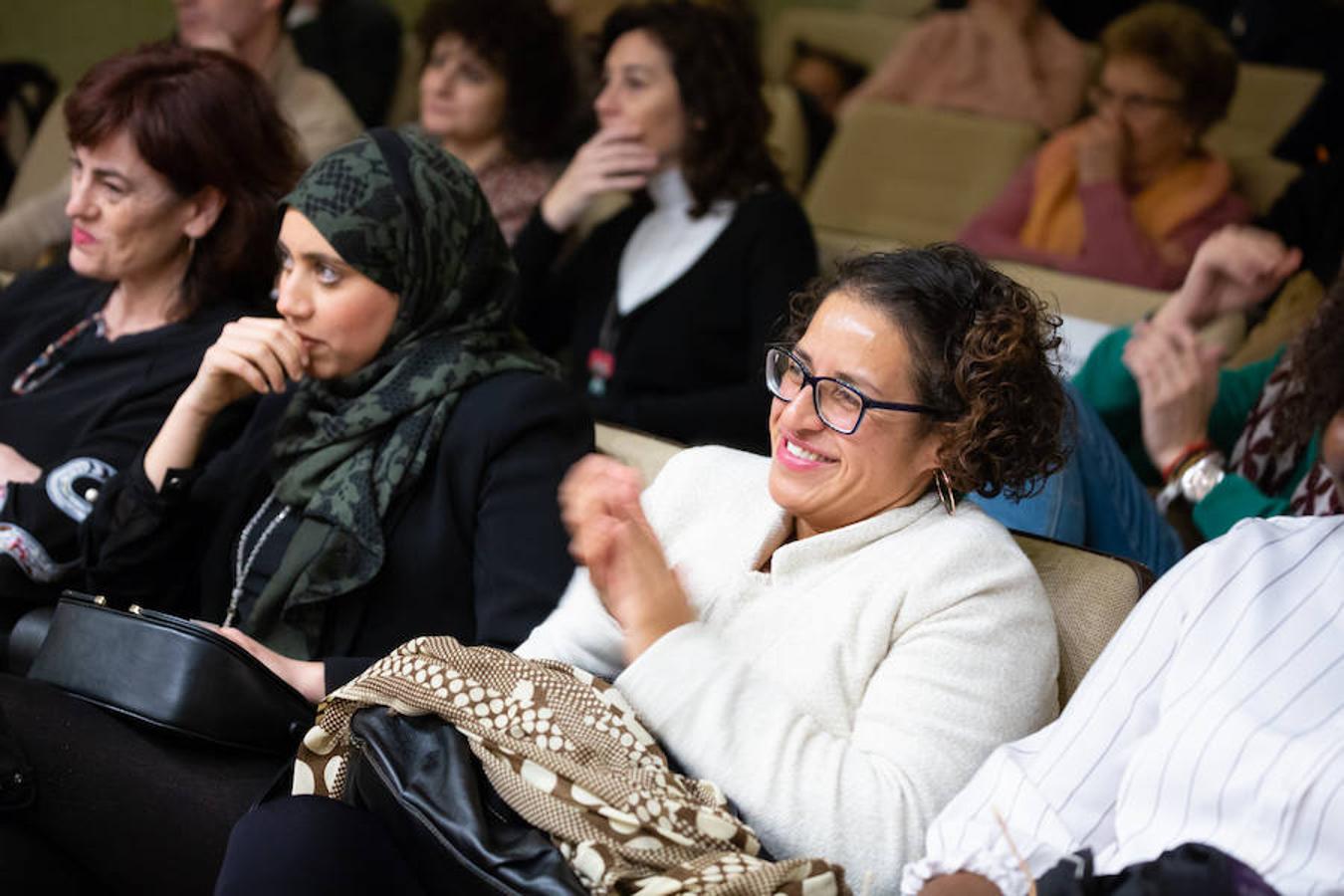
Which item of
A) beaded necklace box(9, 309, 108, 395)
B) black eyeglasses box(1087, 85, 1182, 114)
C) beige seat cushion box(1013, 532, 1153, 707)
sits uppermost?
beaded necklace box(9, 309, 108, 395)

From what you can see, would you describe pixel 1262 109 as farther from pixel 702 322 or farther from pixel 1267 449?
pixel 1267 449

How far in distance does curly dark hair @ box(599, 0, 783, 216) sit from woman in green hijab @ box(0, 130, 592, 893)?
3.45ft

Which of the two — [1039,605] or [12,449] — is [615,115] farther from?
[1039,605]

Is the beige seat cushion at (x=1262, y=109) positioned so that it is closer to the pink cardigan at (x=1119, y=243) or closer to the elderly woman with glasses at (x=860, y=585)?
the pink cardigan at (x=1119, y=243)

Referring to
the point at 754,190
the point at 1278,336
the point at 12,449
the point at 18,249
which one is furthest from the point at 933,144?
the point at 12,449

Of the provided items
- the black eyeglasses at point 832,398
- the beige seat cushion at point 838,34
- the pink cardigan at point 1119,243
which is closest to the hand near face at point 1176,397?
the black eyeglasses at point 832,398

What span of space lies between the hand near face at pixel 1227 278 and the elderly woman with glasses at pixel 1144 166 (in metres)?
0.91

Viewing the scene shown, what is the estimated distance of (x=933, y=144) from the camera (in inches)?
159

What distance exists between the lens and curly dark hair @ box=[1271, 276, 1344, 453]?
2002 mm

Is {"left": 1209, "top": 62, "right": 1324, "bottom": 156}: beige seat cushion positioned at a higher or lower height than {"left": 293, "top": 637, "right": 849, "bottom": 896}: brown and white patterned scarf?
lower

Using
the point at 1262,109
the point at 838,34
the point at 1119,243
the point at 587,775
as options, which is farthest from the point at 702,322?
the point at 838,34

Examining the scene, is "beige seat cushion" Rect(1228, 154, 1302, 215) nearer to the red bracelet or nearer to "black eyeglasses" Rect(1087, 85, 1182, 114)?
"black eyeglasses" Rect(1087, 85, 1182, 114)

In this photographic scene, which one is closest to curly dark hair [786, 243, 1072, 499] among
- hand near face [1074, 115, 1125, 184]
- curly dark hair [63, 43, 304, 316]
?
curly dark hair [63, 43, 304, 316]

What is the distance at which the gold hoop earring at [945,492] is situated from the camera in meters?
1.65
